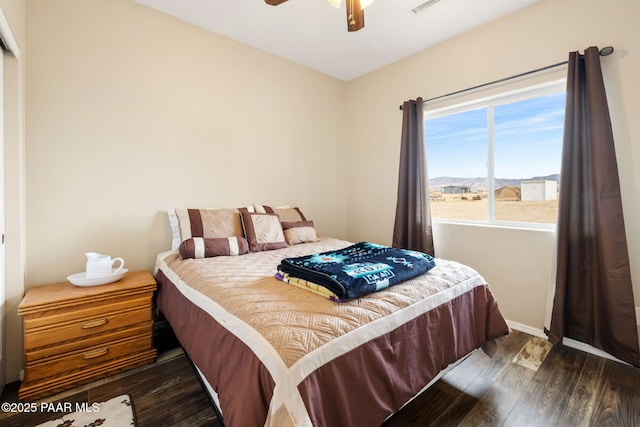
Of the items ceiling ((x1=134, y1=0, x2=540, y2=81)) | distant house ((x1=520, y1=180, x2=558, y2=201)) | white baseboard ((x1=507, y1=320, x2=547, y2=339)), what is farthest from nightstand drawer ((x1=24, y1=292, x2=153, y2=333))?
distant house ((x1=520, y1=180, x2=558, y2=201))

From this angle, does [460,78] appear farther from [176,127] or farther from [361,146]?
[176,127]

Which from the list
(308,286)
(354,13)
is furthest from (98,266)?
(354,13)

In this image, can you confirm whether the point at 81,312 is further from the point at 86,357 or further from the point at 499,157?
the point at 499,157

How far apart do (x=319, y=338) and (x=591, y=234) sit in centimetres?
221

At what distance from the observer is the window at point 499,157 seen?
246cm

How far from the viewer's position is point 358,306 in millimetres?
1299

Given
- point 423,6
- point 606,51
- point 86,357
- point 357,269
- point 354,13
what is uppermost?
point 423,6

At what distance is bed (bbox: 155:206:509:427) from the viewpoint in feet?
3.19

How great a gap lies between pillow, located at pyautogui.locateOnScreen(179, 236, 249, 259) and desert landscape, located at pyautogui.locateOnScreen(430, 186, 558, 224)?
6.78 ft

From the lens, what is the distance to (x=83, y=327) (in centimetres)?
180

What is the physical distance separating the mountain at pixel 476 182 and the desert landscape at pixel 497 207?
45 mm

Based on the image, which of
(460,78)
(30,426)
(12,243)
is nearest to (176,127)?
(12,243)

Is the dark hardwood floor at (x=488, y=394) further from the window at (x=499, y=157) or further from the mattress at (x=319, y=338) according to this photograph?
the window at (x=499, y=157)

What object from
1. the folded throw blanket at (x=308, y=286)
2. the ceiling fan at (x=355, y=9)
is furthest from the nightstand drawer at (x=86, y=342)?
the ceiling fan at (x=355, y=9)
